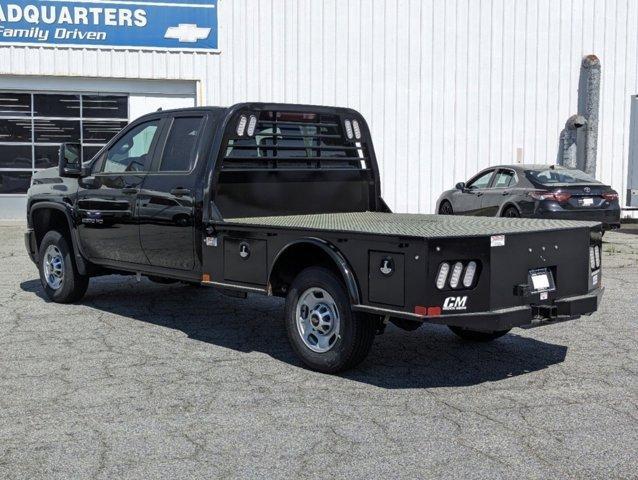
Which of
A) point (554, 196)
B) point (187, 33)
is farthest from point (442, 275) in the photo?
point (187, 33)

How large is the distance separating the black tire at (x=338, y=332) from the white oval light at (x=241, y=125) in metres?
1.59

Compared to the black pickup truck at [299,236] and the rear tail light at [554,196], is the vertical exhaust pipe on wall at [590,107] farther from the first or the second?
the black pickup truck at [299,236]

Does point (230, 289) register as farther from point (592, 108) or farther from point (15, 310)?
point (592, 108)

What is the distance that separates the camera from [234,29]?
20500mm

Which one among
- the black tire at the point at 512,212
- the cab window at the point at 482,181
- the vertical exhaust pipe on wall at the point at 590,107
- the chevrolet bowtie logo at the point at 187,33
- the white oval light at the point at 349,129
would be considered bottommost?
the black tire at the point at 512,212

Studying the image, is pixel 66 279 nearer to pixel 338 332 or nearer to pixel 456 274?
pixel 338 332

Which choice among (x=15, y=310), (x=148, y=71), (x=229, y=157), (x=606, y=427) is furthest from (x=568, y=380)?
(x=148, y=71)

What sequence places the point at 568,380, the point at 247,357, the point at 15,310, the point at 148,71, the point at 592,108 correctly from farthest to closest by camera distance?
the point at 592,108, the point at 148,71, the point at 15,310, the point at 247,357, the point at 568,380

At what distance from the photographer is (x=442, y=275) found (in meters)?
5.64

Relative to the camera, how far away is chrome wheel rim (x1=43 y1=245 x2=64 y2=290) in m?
9.28

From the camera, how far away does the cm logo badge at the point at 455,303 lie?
568cm

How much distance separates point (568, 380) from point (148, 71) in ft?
51.5

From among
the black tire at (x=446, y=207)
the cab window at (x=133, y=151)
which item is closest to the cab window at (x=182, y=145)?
the cab window at (x=133, y=151)

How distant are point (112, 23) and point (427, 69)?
290 inches
